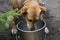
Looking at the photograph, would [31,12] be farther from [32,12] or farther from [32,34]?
[32,34]

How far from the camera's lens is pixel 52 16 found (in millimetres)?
4309

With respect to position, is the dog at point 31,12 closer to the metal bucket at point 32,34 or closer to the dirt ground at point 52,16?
the metal bucket at point 32,34

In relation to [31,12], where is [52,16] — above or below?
below

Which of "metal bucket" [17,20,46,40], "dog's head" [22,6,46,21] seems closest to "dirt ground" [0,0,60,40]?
"metal bucket" [17,20,46,40]

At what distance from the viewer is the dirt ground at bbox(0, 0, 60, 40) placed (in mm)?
3606

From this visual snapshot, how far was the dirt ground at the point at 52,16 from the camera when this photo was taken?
11.8 ft

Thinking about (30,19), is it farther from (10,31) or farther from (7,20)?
(10,31)

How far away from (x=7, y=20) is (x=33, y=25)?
30.4 inches

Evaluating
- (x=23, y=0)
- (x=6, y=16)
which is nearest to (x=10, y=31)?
(x=23, y=0)

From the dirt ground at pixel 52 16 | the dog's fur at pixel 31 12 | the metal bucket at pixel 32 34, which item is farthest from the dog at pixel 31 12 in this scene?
the dirt ground at pixel 52 16

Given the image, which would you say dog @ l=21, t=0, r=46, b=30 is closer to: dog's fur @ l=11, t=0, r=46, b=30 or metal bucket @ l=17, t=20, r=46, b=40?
dog's fur @ l=11, t=0, r=46, b=30

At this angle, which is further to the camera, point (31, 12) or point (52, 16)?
point (52, 16)

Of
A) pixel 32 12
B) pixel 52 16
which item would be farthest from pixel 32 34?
pixel 52 16

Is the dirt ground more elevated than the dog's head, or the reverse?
the dog's head
